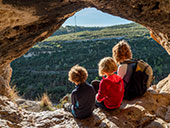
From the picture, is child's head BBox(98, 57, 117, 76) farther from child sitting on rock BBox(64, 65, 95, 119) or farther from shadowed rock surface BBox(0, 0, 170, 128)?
shadowed rock surface BBox(0, 0, 170, 128)

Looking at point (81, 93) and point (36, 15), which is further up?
point (36, 15)

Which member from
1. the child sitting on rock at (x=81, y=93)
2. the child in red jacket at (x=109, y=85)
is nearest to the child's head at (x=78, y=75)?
the child sitting on rock at (x=81, y=93)

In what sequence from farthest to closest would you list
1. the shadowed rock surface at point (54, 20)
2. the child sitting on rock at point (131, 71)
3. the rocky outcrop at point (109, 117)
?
the child sitting on rock at point (131, 71) < the rocky outcrop at point (109, 117) < the shadowed rock surface at point (54, 20)

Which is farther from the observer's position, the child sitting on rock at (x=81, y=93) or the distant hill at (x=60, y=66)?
the distant hill at (x=60, y=66)

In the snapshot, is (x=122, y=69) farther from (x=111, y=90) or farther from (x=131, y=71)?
(x=111, y=90)

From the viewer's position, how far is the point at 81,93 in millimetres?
3135

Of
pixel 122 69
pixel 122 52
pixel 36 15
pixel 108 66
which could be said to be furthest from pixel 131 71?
pixel 36 15

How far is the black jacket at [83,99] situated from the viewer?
10.3 feet

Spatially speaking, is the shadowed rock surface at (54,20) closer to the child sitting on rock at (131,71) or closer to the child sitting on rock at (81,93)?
the child sitting on rock at (81,93)

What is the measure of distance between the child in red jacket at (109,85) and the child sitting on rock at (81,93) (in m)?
0.27

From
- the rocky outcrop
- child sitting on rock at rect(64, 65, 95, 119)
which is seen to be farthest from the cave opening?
child sitting on rock at rect(64, 65, 95, 119)

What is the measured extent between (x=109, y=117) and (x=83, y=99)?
717mm

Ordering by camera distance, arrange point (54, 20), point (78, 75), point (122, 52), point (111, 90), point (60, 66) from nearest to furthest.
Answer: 1. point (78, 75)
2. point (111, 90)
3. point (122, 52)
4. point (54, 20)
5. point (60, 66)

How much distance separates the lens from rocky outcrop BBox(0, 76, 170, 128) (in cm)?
304
